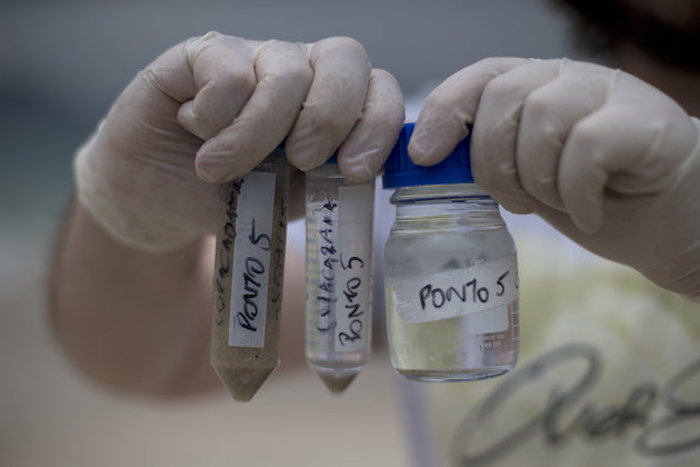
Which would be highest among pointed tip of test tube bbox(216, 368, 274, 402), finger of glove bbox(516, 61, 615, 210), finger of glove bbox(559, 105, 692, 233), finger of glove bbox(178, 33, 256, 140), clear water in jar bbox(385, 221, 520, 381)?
finger of glove bbox(178, 33, 256, 140)

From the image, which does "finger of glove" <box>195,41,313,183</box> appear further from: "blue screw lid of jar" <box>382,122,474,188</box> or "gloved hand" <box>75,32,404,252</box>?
"blue screw lid of jar" <box>382,122,474,188</box>

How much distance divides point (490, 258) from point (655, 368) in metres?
0.80

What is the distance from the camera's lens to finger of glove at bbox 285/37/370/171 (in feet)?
2.13

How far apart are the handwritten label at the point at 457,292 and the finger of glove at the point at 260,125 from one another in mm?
200

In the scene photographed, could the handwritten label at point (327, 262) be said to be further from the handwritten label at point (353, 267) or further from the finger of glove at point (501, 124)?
the finger of glove at point (501, 124)

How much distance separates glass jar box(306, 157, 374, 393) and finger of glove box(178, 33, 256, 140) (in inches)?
4.9

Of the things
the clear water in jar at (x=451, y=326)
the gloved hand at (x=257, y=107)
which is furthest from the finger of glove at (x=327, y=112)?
the clear water in jar at (x=451, y=326)

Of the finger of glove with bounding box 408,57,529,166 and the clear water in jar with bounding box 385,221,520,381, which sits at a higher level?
the finger of glove with bounding box 408,57,529,166

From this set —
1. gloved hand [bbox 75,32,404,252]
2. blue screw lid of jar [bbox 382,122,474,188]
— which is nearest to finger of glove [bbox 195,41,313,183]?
gloved hand [bbox 75,32,404,252]

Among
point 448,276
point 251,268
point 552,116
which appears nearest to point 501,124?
point 552,116

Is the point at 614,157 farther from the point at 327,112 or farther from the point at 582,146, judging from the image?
the point at 327,112

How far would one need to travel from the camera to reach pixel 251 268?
0.64 meters

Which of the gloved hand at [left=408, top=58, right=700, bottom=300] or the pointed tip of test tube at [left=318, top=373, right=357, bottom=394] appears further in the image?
the pointed tip of test tube at [left=318, top=373, right=357, bottom=394]

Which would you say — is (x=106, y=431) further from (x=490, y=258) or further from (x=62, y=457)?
(x=490, y=258)
